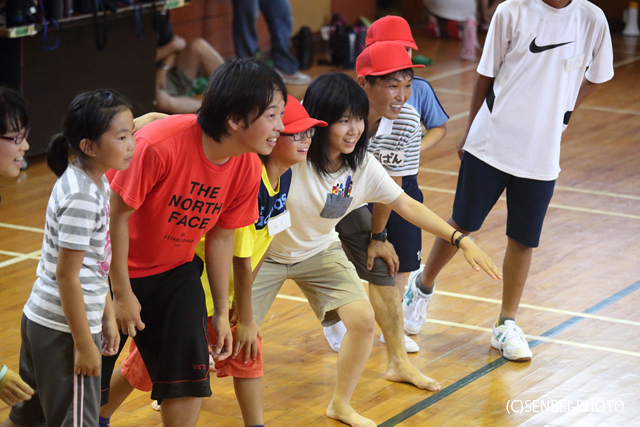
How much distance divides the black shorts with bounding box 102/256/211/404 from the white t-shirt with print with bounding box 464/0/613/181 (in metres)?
1.60

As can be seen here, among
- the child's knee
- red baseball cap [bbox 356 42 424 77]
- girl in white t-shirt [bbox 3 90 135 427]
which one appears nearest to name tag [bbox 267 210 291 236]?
the child's knee

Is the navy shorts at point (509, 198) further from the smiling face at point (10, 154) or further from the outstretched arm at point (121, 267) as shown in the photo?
the smiling face at point (10, 154)

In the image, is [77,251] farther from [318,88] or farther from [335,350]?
[335,350]

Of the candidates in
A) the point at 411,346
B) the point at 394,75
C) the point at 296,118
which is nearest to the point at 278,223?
the point at 296,118

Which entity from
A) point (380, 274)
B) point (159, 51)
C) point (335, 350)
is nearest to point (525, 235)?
point (380, 274)

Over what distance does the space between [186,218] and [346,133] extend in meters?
0.70

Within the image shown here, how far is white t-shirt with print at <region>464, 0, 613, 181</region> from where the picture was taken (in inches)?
138

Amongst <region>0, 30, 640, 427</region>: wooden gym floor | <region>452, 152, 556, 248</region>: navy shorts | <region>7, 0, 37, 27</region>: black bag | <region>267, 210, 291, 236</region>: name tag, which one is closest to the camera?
<region>267, 210, 291, 236</region>: name tag

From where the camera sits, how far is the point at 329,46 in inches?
430

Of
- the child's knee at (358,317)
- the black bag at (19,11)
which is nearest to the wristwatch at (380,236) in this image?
the child's knee at (358,317)

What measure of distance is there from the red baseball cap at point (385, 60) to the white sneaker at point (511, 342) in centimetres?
119

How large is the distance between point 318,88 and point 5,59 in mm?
4018

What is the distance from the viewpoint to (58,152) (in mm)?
2189

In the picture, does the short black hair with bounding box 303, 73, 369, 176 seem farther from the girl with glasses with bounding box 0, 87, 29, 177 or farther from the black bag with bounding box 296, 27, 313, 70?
the black bag with bounding box 296, 27, 313, 70
